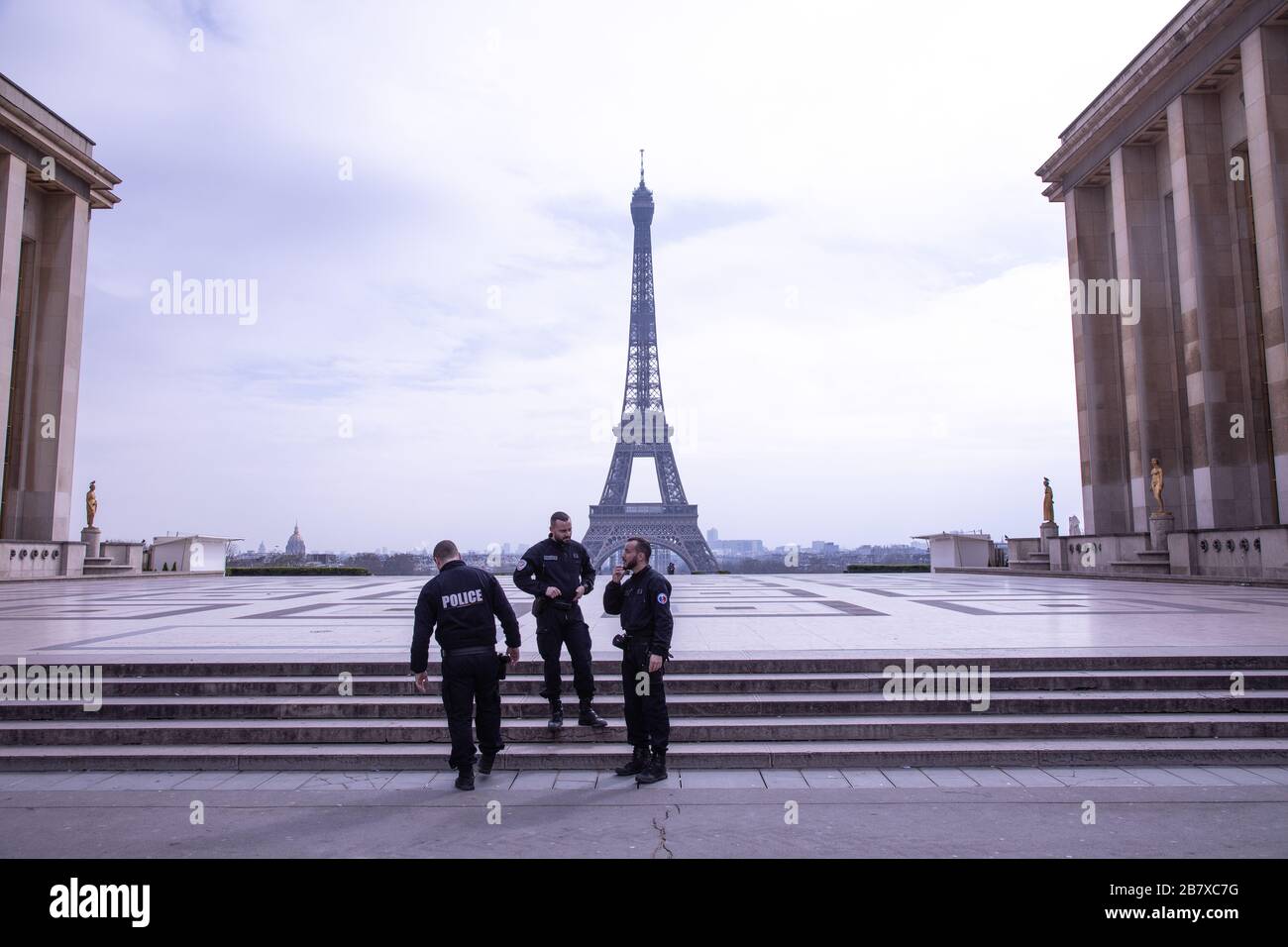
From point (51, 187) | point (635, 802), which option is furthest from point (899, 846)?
point (51, 187)

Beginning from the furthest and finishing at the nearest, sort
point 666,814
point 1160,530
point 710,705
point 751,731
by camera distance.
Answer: point 1160,530
point 710,705
point 751,731
point 666,814

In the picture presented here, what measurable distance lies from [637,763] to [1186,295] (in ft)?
90.7

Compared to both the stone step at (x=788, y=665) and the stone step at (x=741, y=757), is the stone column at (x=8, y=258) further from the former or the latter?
the stone step at (x=741, y=757)

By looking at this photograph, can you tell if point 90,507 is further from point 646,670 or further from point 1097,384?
point 1097,384

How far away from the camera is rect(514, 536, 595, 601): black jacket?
7.51 metres

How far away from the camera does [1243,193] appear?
86.4ft

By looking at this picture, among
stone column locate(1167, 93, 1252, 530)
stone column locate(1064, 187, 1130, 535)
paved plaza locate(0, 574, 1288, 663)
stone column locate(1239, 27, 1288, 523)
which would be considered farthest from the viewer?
stone column locate(1064, 187, 1130, 535)

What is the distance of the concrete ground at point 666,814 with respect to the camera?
5.07 metres

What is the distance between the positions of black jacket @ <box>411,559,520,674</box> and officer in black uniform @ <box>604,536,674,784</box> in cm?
95

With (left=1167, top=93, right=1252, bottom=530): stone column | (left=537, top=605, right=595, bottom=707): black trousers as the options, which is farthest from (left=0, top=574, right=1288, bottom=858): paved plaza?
(left=1167, top=93, right=1252, bottom=530): stone column

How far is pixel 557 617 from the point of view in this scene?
7504 mm

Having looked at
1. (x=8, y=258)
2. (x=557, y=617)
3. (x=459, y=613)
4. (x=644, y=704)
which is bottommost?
(x=644, y=704)

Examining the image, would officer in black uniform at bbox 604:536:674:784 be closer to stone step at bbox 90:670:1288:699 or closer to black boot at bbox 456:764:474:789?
black boot at bbox 456:764:474:789

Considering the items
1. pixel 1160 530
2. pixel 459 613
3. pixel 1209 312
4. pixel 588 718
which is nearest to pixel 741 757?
pixel 588 718
